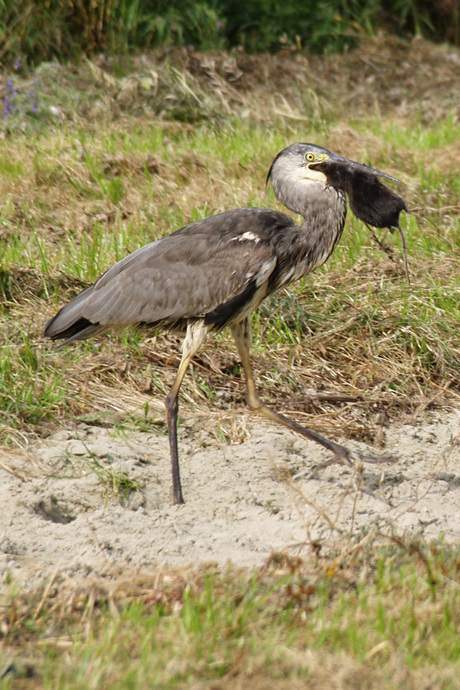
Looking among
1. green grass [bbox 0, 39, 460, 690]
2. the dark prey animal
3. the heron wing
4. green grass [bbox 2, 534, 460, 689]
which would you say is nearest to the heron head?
the dark prey animal

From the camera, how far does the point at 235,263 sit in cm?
405

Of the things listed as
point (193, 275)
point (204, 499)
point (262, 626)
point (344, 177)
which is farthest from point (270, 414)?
point (262, 626)

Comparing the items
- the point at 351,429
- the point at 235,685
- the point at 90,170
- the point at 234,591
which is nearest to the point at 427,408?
the point at 351,429

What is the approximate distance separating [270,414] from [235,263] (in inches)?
32.0

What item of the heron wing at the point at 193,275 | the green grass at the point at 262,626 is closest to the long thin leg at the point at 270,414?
the heron wing at the point at 193,275

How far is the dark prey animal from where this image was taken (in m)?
4.11

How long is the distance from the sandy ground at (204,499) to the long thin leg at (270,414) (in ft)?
0.21

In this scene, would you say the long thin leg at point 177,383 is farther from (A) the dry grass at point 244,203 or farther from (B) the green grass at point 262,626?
(B) the green grass at point 262,626

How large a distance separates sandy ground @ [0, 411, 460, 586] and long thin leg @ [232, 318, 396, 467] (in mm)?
64

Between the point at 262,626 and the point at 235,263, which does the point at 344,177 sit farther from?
the point at 262,626

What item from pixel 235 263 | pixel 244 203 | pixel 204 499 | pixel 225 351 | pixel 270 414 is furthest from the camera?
pixel 244 203

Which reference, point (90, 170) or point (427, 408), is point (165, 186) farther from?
point (427, 408)

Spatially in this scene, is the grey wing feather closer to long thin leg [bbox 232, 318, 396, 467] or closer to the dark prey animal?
the dark prey animal

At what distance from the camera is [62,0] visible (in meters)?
8.76
